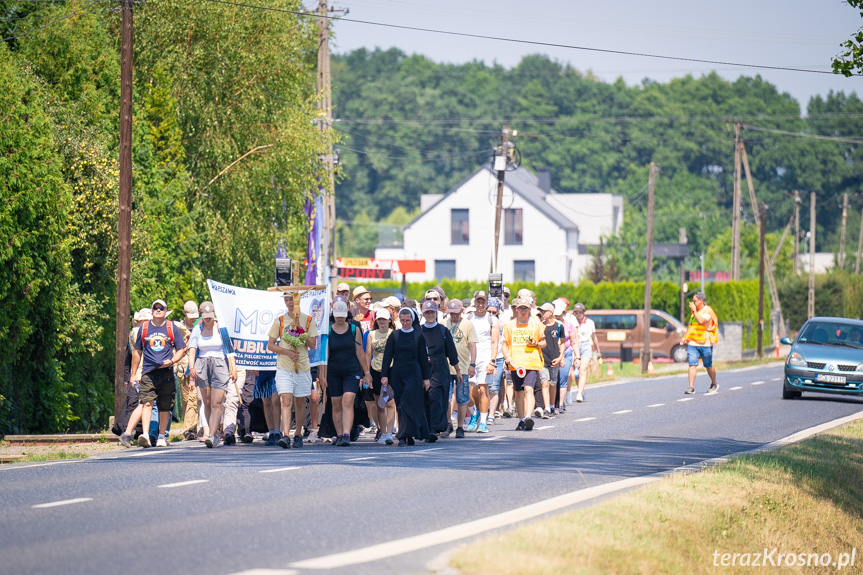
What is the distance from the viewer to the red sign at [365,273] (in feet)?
180

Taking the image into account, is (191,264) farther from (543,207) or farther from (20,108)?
(543,207)

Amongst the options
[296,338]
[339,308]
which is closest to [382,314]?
[339,308]

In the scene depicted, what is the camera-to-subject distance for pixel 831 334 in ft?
89.4

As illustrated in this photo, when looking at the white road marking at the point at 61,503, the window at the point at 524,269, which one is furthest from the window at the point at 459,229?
the white road marking at the point at 61,503

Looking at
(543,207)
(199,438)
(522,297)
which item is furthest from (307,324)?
(543,207)

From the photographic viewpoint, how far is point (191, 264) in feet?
97.7

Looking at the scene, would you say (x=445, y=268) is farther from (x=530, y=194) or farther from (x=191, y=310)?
(x=191, y=310)

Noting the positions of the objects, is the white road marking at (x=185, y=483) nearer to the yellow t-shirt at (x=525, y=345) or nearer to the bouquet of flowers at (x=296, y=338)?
the bouquet of flowers at (x=296, y=338)

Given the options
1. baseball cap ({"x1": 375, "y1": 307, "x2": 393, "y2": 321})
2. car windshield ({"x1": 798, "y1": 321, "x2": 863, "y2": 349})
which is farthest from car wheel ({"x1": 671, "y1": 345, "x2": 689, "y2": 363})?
baseball cap ({"x1": 375, "y1": 307, "x2": 393, "y2": 321})

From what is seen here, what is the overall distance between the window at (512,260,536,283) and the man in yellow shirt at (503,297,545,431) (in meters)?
60.1

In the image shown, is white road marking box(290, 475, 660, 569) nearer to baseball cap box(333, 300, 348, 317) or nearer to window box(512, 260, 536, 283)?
baseball cap box(333, 300, 348, 317)

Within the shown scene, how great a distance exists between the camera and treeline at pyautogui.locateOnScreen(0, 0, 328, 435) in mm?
20844

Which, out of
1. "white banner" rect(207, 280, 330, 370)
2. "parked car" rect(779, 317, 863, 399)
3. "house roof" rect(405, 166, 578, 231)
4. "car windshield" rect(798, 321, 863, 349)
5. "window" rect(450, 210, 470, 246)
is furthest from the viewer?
"window" rect(450, 210, 470, 246)

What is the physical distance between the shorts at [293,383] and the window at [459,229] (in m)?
64.7
